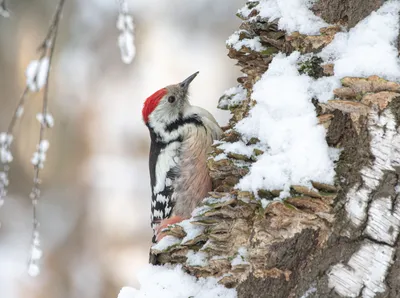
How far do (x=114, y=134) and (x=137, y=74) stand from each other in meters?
0.90

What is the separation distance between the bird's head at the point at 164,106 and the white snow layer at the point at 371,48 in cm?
175

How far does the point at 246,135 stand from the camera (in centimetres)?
166

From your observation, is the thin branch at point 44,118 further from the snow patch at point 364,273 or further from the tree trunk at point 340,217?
the snow patch at point 364,273

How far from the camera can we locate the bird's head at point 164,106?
10.6 feet

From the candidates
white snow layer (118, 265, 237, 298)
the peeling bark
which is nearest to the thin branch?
white snow layer (118, 265, 237, 298)

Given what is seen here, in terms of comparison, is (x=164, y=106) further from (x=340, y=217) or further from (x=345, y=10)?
(x=340, y=217)

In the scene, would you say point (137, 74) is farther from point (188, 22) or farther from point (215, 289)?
point (215, 289)

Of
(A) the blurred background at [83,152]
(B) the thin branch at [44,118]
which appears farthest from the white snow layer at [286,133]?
(A) the blurred background at [83,152]

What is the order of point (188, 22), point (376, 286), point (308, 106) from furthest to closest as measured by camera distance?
point (188, 22)
point (308, 106)
point (376, 286)

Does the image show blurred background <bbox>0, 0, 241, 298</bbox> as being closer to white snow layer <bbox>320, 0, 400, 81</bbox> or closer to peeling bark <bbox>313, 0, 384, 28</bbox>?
peeling bark <bbox>313, 0, 384, 28</bbox>

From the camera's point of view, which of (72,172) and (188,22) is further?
Answer: (188,22)

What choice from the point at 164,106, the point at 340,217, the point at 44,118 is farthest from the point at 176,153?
the point at 340,217

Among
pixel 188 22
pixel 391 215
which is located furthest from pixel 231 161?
pixel 188 22

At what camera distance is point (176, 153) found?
3.00m
